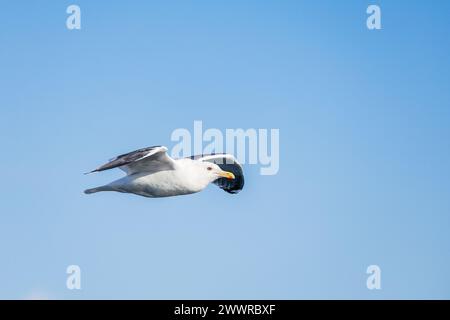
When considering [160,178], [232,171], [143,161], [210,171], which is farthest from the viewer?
[232,171]

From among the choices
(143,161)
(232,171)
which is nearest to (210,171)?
(143,161)

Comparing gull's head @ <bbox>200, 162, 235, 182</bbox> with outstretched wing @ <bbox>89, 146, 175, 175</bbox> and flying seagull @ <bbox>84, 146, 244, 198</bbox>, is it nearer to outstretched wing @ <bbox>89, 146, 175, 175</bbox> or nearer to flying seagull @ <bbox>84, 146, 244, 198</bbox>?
flying seagull @ <bbox>84, 146, 244, 198</bbox>

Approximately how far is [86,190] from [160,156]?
180cm

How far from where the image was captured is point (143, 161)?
1916 centimetres

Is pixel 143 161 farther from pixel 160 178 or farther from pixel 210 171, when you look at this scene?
pixel 210 171

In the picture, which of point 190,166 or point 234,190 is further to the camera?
point 234,190

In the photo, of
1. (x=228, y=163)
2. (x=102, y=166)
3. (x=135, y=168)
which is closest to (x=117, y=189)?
(x=135, y=168)

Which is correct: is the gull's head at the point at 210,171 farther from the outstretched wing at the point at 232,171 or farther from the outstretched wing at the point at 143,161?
the outstretched wing at the point at 232,171

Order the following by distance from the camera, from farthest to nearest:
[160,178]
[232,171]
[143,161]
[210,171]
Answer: [232,171], [210,171], [160,178], [143,161]

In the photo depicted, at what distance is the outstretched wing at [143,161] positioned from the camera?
18.1 metres

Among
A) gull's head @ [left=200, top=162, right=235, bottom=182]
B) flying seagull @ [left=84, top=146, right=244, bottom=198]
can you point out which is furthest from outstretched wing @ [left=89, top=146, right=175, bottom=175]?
gull's head @ [left=200, top=162, right=235, bottom=182]

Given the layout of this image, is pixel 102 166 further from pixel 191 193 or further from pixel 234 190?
pixel 234 190

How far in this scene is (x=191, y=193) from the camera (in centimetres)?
1978

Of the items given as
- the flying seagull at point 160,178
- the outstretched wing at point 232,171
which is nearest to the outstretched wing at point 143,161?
the flying seagull at point 160,178
